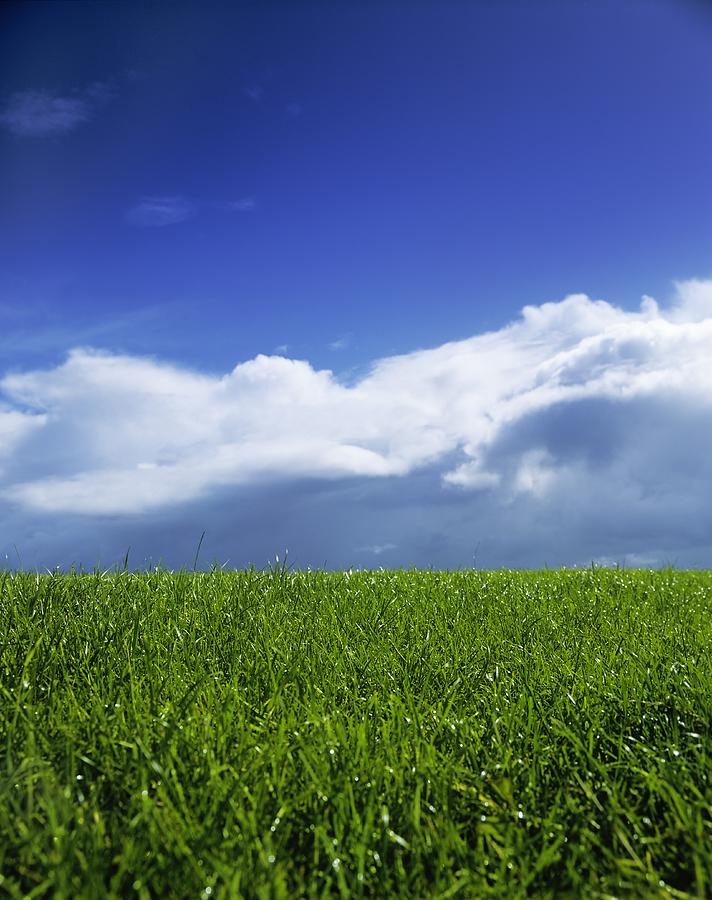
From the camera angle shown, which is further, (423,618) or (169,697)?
(423,618)

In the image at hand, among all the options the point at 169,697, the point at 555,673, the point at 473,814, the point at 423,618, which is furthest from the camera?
the point at 423,618

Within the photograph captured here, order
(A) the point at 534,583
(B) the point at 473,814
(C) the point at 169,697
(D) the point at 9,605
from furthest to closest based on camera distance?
(A) the point at 534,583, (D) the point at 9,605, (C) the point at 169,697, (B) the point at 473,814

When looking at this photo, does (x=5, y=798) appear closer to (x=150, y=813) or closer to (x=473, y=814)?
(x=150, y=813)

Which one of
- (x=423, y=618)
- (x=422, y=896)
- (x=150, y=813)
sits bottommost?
(x=422, y=896)

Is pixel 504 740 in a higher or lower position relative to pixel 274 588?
lower

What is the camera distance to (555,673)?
5.07 meters

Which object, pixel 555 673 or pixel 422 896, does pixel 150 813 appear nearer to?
pixel 422 896

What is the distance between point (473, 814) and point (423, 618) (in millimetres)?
3122

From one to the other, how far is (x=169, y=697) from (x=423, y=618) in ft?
8.96

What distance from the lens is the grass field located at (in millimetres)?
2971

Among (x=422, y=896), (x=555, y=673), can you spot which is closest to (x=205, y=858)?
(x=422, y=896)

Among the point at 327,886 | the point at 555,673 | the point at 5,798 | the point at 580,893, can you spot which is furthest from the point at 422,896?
the point at 555,673

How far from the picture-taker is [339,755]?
12.1ft

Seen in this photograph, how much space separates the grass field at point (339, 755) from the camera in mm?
2971
